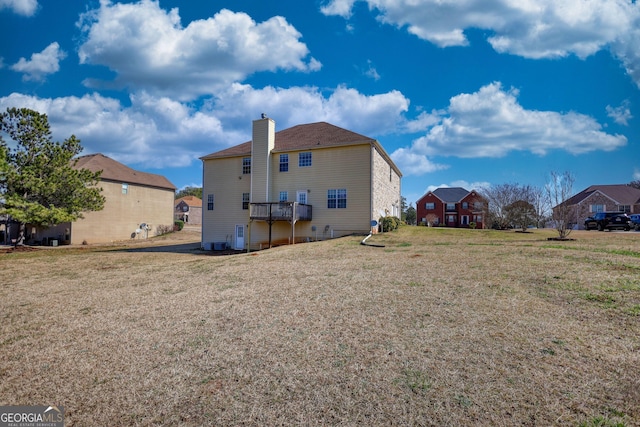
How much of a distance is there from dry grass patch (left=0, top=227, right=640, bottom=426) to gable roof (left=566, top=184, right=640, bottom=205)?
46.5m

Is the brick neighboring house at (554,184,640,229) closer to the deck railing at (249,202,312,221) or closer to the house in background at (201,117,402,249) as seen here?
the house in background at (201,117,402,249)

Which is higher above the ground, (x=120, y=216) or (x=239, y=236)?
(x=120, y=216)

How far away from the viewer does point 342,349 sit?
203 inches

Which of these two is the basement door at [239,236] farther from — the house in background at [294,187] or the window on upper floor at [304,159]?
the window on upper floor at [304,159]

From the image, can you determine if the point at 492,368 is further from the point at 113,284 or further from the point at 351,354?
the point at 113,284

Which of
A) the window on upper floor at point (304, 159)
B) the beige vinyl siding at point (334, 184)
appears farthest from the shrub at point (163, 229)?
the window on upper floor at point (304, 159)

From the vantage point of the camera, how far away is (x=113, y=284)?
10.6 meters

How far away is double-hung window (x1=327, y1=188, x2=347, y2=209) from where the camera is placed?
862 inches

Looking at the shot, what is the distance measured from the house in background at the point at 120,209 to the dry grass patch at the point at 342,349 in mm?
24231

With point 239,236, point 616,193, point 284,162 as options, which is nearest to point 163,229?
point 239,236

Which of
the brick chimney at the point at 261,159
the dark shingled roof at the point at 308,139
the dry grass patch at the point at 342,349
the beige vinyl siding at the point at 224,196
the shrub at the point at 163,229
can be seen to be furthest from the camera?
the shrub at the point at 163,229

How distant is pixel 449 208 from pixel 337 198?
124ft

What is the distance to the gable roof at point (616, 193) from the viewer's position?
1750 inches

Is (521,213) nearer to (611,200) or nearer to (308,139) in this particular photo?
(308,139)
